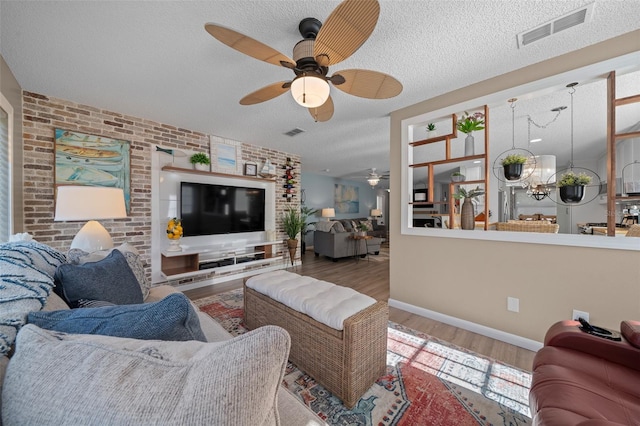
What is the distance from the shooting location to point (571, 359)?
3.74 feet

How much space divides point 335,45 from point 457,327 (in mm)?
2678

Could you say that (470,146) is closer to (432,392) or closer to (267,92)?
(267,92)

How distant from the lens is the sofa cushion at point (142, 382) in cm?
39

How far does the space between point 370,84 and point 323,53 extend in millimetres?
420

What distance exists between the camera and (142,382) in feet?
1.38

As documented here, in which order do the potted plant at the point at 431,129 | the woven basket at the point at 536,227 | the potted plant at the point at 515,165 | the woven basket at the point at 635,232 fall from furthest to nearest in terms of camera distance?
the potted plant at the point at 431,129 < the potted plant at the point at 515,165 < the woven basket at the point at 536,227 < the woven basket at the point at 635,232

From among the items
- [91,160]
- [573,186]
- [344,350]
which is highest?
[91,160]

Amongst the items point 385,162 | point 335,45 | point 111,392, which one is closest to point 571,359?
point 111,392

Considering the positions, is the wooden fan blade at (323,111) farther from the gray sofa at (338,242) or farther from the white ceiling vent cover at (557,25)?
the gray sofa at (338,242)

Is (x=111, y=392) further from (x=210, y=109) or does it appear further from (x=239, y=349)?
(x=210, y=109)

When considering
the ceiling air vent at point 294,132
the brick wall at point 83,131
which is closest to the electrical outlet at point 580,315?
the ceiling air vent at point 294,132

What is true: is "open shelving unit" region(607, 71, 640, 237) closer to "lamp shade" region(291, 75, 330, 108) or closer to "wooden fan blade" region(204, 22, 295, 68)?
"lamp shade" region(291, 75, 330, 108)

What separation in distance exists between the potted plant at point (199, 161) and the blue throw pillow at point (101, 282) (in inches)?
97.2

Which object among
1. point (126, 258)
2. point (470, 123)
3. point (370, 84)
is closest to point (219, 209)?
point (126, 258)
